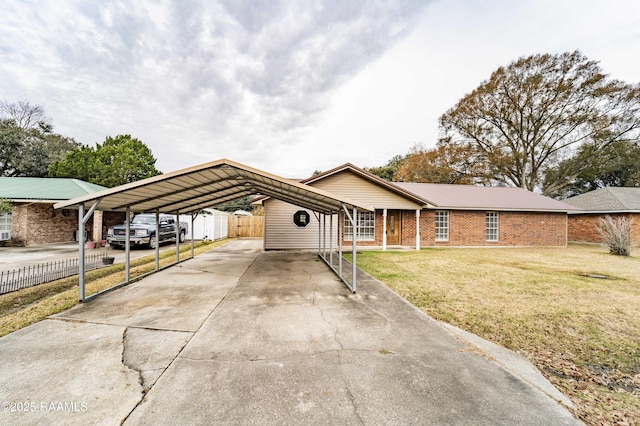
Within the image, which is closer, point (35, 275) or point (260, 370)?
point (260, 370)

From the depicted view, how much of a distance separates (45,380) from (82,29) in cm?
1472

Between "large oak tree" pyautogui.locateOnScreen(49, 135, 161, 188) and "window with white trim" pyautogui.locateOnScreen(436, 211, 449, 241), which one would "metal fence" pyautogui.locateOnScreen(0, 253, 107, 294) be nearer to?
"window with white trim" pyautogui.locateOnScreen(436, 211, 449, 241)

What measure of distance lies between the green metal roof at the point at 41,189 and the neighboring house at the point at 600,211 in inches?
1275

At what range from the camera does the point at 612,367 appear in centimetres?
317

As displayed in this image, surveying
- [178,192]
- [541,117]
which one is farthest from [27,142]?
[541,117]

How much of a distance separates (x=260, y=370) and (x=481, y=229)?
54.9 ft

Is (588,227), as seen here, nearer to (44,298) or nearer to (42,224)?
(44,298)

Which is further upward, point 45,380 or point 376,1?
point 376,1

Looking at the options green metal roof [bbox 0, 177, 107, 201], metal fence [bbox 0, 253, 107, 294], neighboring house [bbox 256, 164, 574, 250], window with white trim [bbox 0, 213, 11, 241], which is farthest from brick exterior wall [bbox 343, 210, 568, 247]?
window with white trim [bbox 0, 213, 11, 241]

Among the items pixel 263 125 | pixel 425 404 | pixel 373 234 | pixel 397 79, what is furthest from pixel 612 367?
pixel 263 125

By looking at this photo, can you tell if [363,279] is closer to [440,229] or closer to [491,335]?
[491,335]

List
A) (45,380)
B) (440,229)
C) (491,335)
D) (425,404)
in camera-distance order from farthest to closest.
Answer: (440,229), (491,335), (45,380), (425,404)

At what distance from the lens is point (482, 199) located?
1638cm

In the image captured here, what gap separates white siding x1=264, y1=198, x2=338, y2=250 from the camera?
44.1 feet
